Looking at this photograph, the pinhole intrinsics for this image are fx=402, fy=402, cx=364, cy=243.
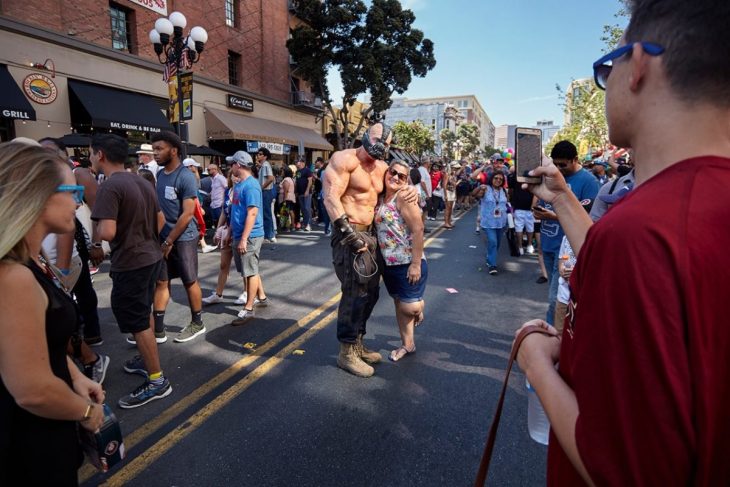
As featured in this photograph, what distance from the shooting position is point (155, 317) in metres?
4.12

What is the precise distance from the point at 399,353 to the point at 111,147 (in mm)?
3078

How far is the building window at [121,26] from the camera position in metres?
14.7

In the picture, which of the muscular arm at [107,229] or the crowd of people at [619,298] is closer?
the crowd of people at [619,298]

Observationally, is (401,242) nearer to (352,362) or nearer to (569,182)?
(352,362)

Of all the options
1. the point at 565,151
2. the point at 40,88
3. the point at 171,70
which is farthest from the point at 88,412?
the point at 40,88

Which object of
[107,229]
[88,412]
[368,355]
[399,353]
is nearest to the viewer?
[88,412]

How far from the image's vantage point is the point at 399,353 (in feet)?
12.7

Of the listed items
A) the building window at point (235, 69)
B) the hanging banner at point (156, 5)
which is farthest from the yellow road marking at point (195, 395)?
the building window at point (235, 69)

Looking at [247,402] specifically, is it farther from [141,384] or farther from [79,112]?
[79,112]

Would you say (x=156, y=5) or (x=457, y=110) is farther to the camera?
(x=457, y=110)

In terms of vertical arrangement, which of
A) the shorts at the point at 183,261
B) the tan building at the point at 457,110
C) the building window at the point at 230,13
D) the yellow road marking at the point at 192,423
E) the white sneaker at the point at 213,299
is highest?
the tan building at the point at 457,110

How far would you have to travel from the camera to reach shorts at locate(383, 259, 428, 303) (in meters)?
3.64

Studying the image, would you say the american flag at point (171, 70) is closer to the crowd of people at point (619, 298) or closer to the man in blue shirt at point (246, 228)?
the man in blue shirt at point (246, 228)

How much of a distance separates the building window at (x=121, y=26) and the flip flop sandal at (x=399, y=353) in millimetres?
16468
